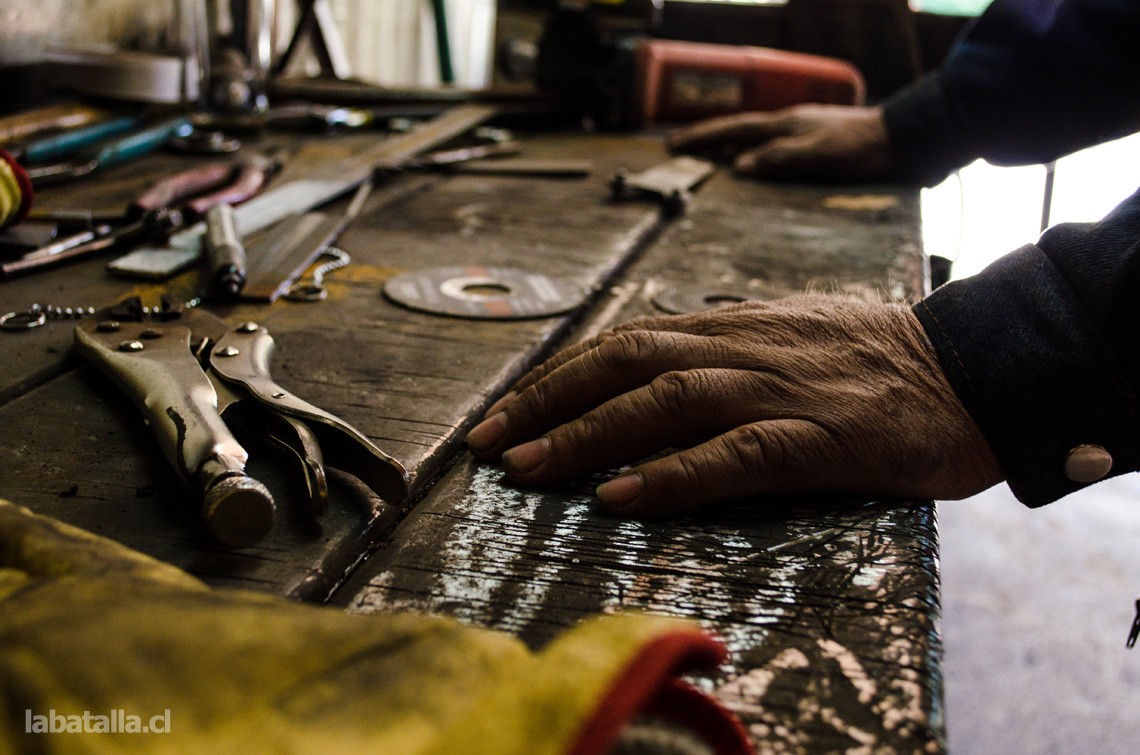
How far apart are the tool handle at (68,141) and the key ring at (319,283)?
0.70 m

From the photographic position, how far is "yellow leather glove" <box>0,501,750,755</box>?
1.20ft

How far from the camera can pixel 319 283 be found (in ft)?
3.97

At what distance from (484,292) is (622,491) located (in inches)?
22.6

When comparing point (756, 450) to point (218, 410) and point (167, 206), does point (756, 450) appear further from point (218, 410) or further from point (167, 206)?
point (167, 206)

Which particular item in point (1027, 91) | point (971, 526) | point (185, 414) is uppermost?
point (1027, 91)

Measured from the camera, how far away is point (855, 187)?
6.87 feet

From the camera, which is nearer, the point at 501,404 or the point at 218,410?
the point at 218,410

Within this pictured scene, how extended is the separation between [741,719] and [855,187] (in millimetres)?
1778

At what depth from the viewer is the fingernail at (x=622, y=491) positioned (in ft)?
2.39

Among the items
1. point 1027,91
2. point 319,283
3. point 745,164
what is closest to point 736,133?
point 745,164

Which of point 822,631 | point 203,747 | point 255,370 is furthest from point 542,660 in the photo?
point 255,370

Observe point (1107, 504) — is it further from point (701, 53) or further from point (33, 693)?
point (33, 693)
